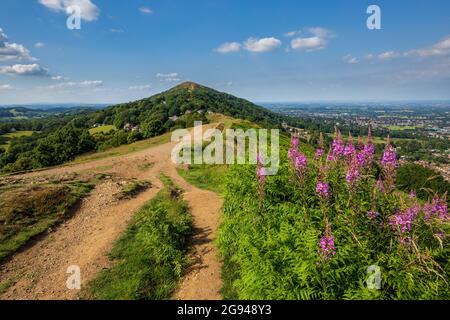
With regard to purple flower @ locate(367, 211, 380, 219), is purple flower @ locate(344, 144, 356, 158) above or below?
above

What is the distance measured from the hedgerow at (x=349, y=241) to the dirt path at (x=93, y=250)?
400 cm

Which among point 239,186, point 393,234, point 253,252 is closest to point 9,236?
point 239,186

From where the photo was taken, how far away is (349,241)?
607 centimetres

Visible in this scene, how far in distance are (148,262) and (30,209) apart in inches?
369

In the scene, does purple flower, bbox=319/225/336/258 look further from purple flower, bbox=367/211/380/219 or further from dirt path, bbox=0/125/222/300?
dirt path, bbox=0/125/222/300

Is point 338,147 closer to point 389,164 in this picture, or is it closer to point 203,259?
point 389,164

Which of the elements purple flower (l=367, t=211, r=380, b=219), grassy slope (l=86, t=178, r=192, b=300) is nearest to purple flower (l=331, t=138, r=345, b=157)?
purple flower (l=367, t=211, r=380, b=219)

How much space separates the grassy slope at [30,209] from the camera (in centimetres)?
1422

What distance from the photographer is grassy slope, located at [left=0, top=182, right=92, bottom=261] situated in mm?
14219

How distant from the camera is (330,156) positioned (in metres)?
7.77

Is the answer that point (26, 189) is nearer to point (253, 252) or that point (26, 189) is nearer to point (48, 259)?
point (48, 259)

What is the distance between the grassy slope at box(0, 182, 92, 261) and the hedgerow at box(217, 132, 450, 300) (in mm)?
12497
